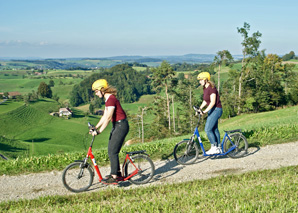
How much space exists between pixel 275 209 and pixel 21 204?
457 cm

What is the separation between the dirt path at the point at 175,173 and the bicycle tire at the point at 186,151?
0.21m

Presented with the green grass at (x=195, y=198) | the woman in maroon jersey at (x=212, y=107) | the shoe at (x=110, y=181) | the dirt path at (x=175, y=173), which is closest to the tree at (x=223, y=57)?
the dirt path at (x=175, y=173)

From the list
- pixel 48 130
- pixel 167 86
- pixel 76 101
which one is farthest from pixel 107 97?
pixel 76 101

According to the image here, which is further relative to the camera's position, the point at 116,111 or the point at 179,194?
the point at 116,111

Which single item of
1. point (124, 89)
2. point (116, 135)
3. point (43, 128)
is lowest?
point (43, 128)

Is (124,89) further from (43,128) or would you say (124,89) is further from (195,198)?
(195,198)

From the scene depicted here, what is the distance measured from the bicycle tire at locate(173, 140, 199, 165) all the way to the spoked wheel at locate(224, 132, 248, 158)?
94 centimetres

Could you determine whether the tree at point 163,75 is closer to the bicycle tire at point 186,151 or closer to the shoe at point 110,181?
the bicycle tire at point 186,151

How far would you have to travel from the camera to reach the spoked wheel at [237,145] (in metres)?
8.42

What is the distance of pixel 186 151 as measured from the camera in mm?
8180

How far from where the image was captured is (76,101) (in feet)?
534

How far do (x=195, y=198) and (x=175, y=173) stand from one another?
7.01 feet

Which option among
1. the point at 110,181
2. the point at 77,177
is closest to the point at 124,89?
the point at 77,177

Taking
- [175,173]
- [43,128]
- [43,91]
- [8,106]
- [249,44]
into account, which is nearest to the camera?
[175,173]
